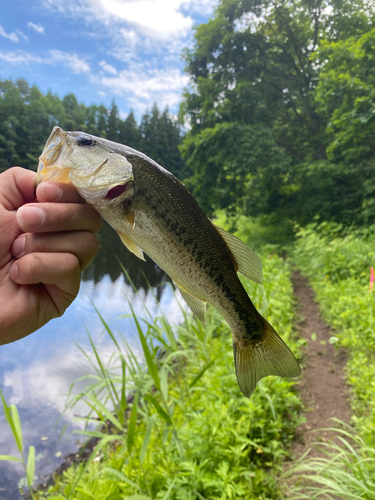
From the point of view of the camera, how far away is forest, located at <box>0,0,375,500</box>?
253 cm

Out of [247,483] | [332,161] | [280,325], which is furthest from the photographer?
[332,161]

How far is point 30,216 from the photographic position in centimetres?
121

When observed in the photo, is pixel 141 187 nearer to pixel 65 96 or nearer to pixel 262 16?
pixel 262 16

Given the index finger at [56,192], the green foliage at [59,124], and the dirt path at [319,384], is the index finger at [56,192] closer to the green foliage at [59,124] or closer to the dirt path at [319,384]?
the dirt path at [319,384]

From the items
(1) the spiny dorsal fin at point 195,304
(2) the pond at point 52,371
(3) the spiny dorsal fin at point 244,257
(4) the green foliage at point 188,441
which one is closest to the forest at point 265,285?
(4) the green foliage at point 188,441

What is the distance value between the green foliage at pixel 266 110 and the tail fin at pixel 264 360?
480 inches

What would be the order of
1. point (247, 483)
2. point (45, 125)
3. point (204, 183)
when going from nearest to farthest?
1. point (247, 483)
2. point (204, 183)
3. point (45, 125)

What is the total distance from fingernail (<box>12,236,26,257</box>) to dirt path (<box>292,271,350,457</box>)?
329cm

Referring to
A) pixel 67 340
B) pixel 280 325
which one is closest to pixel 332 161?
pixel 280 325

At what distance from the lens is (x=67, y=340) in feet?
22.8

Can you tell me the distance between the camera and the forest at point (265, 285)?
8.31ft

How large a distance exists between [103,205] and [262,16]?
19.2 meters

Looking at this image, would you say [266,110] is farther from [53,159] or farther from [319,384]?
[53,159]

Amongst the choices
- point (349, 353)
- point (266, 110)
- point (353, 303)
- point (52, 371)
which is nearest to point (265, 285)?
point (353, 303)
